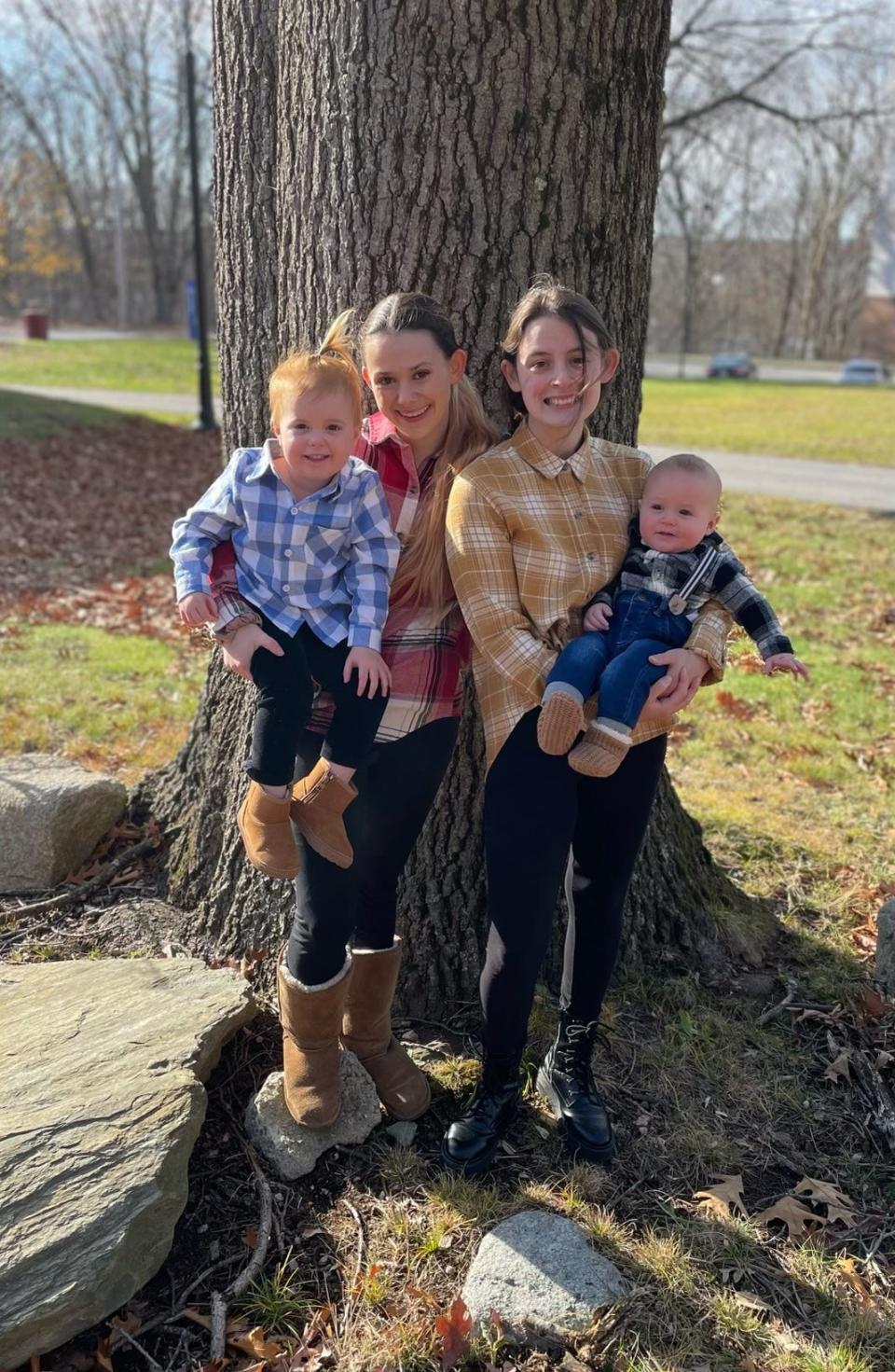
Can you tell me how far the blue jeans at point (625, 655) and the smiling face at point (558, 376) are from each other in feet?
1.40

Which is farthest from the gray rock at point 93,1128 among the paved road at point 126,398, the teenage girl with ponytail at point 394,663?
the paved road at point 126,398

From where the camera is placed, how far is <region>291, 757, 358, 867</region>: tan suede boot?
250cm

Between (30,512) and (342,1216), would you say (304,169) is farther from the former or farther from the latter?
(30,512)

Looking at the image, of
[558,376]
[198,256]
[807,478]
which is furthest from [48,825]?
[198,256]

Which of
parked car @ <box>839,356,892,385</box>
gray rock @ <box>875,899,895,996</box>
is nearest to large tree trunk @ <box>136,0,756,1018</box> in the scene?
gray rock @ <box>875,899,895,996</box>

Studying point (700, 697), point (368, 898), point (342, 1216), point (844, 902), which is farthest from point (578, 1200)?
point (700, 697)

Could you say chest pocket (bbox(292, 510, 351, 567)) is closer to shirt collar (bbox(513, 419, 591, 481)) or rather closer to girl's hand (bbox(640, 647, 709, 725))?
shirt collar (bbox(513, 419, 591, 481))

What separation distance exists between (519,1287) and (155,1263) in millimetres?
816

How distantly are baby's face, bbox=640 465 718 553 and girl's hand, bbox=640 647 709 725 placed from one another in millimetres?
266

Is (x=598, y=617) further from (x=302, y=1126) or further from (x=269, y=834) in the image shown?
(x=302, y=1126)

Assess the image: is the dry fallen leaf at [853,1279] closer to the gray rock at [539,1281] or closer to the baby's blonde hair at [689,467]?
the gray rock at [539,1281]

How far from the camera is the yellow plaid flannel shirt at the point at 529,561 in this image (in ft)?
8.27

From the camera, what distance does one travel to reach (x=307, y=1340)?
2.36m

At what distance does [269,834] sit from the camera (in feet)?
8.48
